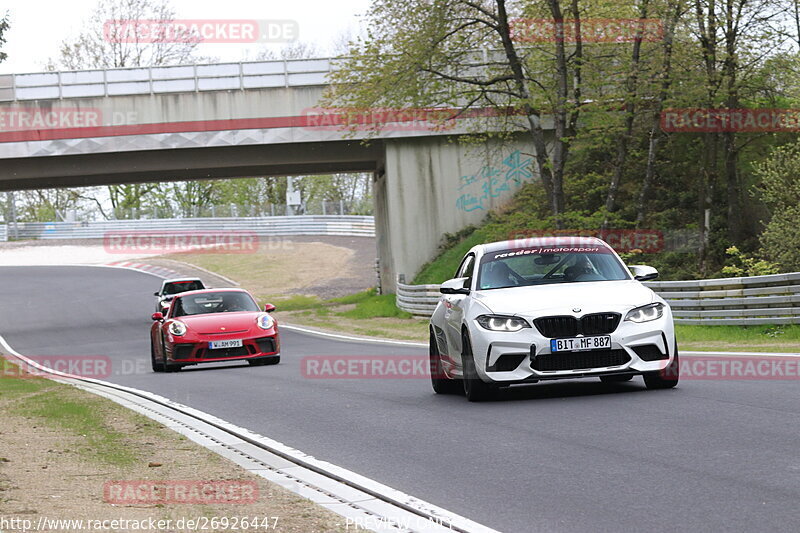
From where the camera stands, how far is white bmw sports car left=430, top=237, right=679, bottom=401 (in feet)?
35.4

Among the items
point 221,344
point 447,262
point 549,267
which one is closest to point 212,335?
point 221,344

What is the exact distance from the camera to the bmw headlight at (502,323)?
10.9 meters

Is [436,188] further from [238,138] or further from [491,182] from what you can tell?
[238,138]

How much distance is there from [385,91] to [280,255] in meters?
38.7

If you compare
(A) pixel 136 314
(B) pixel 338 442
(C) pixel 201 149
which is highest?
(C) pixel 201 149

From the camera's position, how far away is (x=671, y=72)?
100 feet

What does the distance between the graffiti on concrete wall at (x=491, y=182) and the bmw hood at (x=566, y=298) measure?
32.1m

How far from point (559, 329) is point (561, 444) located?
2564mm

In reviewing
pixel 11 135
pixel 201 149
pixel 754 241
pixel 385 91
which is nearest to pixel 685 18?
pixel 754 241

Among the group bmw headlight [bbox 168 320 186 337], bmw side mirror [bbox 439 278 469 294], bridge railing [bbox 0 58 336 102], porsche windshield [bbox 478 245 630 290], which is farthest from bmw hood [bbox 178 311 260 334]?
bridge railing [bbox 0 58 336 102]

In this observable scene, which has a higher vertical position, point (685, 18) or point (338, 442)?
point (685, 18)

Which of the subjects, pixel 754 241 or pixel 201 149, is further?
pixel 201 149

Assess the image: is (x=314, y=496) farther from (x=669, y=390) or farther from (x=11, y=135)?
(x=11, y=135)

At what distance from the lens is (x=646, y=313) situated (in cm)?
1105
